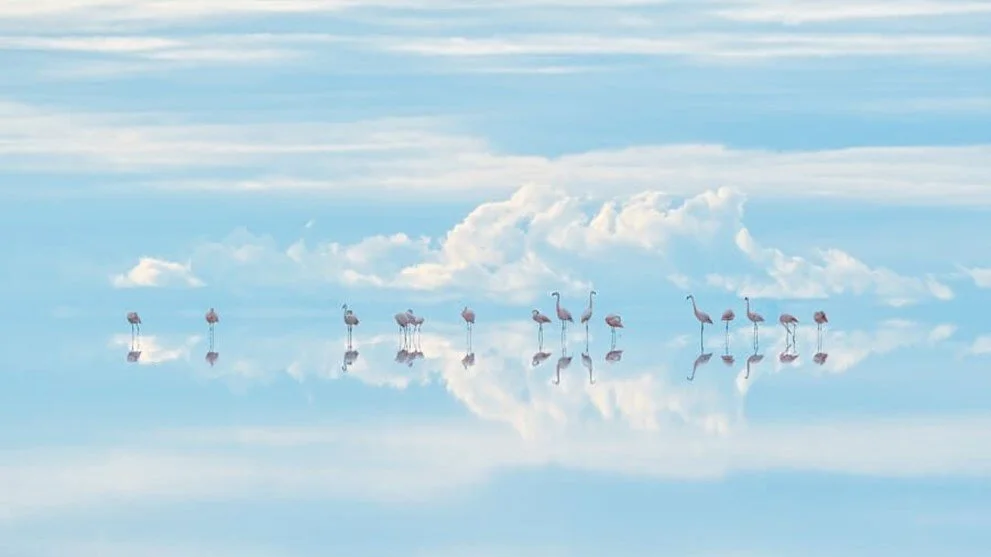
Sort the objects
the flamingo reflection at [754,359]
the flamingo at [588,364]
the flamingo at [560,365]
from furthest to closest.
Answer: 1. the flamingo reflection at [754,359]
2. the flamingo at [560,365]
3. the flamingo at [588,364]

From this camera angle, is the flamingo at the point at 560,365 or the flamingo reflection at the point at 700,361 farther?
the flamingo reflection at the point at 700,361

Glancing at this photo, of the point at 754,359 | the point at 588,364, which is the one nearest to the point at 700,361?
the point at 754,359

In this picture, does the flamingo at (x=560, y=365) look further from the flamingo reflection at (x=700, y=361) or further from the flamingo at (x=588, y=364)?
the flamingo reflection at (x=700, y=361)

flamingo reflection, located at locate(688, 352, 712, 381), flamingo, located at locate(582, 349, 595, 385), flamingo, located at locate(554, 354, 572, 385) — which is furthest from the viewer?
flamingo reflection, located at locate(688, 352, 712, 381)

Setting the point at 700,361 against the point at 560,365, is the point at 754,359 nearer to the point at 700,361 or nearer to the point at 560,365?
the point at 700,361

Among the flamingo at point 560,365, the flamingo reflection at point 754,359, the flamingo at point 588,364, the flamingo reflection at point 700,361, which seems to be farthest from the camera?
the flamingo reflection at point 754,359

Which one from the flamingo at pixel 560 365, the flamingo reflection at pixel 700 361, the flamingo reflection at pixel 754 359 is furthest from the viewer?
the flamingo reflection at pixel 754 359

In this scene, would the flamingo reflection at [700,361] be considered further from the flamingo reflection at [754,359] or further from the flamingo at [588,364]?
the flamingo at [588,364]

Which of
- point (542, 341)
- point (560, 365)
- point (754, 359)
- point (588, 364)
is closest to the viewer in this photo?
point (560, 365)

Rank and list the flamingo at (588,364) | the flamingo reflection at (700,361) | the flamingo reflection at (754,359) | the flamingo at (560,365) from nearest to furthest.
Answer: the flamingo at (588,364) < the flamingo at (560,365) < the flamingo reflection at (700,361) < the flamingo reflection at (754,359)

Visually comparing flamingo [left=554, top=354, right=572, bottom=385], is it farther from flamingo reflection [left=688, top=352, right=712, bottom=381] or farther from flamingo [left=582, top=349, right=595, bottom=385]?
flamingo reflection [left=688, top=352, right=712, bottom=381]

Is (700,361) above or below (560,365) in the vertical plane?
above

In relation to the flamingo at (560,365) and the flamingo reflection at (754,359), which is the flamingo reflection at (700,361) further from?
the flamingo at (560,365)

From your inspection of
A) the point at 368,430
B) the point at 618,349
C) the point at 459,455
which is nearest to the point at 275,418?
the point at 368,430
